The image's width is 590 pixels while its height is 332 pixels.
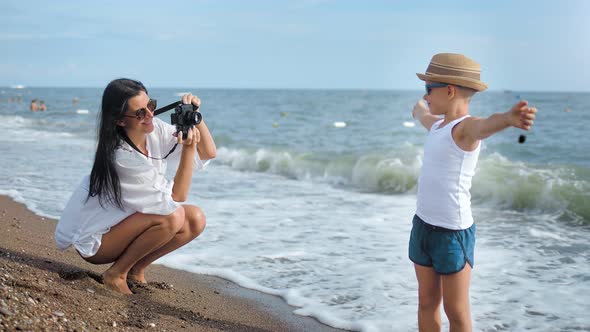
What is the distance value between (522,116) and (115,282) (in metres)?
2.38

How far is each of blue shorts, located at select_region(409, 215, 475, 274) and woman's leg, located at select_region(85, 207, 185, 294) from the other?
4.65 feet

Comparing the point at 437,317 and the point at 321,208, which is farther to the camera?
the point at 321,208

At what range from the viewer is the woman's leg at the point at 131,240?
11.6ft

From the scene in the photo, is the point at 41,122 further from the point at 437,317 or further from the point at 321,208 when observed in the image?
the point at 437,317

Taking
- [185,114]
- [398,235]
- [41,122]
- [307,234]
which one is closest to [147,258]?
[185,114]

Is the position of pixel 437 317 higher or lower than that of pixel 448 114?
lower

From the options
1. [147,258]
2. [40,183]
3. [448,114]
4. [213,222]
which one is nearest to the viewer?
[448,114]

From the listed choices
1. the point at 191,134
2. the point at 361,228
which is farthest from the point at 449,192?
the point at 361,228

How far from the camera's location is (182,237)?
12.4 feet

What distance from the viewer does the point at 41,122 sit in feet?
77.3

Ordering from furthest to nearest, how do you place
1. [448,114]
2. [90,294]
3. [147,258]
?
1. [147,258]
2. [90,294]
3. [448,114]

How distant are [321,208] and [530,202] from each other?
8.76 ft

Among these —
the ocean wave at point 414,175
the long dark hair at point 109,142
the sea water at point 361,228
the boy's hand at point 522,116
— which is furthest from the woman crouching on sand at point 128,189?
the ocean wave at point 414,175

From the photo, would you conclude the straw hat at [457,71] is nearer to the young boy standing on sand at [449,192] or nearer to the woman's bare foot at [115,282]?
the young boy standing on sand at [449,192]
